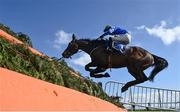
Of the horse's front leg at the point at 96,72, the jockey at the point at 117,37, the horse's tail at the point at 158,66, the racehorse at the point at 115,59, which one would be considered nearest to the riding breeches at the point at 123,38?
the jockey at the point at 117,37

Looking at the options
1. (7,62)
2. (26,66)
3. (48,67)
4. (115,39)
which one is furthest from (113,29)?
(7,62)

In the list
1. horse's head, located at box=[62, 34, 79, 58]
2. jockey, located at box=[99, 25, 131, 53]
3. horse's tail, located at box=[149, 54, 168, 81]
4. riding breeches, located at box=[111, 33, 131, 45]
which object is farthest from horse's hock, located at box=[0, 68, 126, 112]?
horse's tail, located at box=[149, 54, 168, 81]

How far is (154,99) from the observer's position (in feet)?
58.7

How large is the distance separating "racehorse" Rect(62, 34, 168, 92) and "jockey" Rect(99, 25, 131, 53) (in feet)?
0.84

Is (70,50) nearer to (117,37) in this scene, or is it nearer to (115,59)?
(115,59)

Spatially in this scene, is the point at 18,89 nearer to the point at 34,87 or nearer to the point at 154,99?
the point at 34,87

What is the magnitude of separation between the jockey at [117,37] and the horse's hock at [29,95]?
700 cm

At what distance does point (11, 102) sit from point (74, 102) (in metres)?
2.07

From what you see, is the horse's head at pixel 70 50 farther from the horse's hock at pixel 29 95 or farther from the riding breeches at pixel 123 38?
the horse's hock at pixel 29 95

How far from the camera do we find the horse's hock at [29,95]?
3.66 meters

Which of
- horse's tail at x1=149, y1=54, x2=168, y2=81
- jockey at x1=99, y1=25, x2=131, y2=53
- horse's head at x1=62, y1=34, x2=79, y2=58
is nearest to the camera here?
jockey at x1=99, y1=25, x2=131, y2=53

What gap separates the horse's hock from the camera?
12.0 feet

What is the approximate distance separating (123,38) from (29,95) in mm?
9249

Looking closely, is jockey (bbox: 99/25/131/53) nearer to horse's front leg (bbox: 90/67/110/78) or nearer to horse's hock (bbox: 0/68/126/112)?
Result: horse's front leg (bbox: 90/67/110/78)
